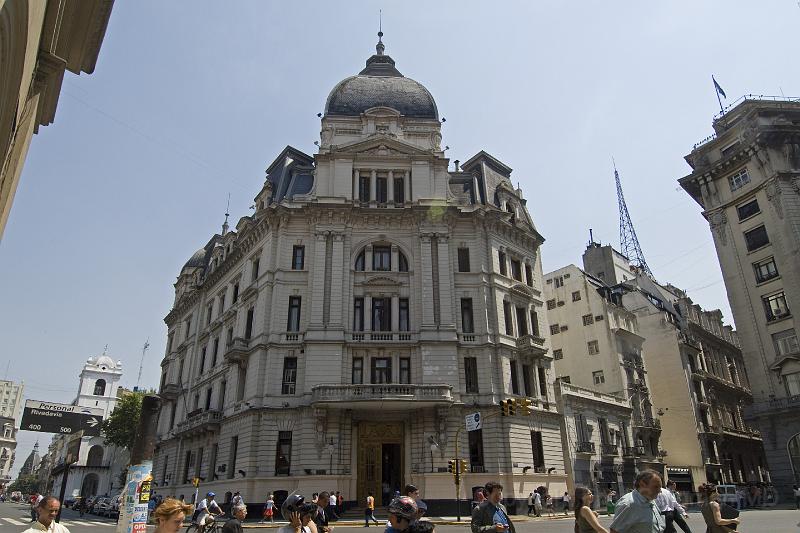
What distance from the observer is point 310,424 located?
3114 centimetres

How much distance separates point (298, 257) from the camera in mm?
36438

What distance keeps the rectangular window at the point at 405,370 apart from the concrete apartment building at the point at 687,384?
27394mm

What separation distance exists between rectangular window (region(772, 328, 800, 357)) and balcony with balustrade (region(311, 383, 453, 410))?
25998 millimetres

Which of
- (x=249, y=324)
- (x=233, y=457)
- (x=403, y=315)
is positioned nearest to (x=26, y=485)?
(x=249, y=324)

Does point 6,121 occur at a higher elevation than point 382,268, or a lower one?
lower

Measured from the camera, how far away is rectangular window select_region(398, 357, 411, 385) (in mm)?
33000

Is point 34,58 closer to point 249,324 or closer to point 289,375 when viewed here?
point 289,375

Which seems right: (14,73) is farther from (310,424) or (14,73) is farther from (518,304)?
(518,304)

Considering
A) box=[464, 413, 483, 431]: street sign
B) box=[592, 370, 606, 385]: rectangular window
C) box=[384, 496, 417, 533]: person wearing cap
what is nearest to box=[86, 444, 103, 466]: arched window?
box=[592, 370, 606, 385]: rectangular window

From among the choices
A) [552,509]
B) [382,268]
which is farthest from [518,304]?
[552,509]

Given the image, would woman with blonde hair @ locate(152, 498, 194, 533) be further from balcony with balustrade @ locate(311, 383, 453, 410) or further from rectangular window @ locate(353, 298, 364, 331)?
rectangular window @ locate(353, 298, 364, 331)

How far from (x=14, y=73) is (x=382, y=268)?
28.8 meters

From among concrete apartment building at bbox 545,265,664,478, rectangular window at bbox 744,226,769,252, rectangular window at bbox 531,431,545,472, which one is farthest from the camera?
concrete apartment building at bbox 545,265,664,478

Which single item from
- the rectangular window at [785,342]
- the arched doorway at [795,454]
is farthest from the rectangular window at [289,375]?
the rectangular window at [785,342]
